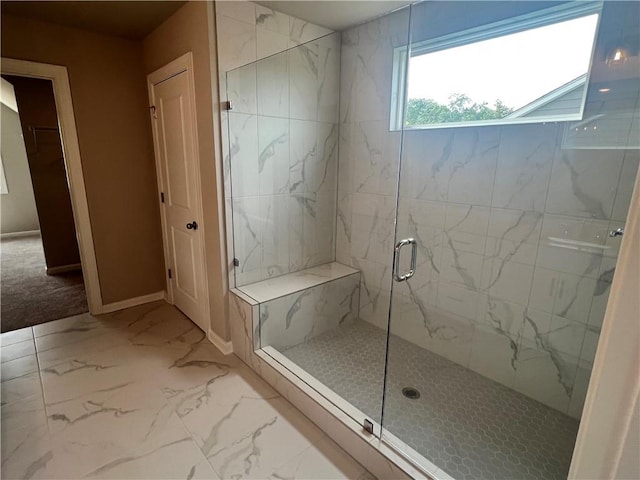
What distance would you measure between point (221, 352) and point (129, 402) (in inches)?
26.1

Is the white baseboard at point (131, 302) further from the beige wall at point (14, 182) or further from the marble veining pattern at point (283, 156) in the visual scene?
the beige wall at point (14, 182)

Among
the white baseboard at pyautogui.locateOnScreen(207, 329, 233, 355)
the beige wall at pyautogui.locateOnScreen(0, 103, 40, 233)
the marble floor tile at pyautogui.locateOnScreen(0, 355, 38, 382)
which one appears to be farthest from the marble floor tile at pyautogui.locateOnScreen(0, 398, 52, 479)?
the beige wall at pyautogui.locateOnScreen(0, 103, 40, 233)

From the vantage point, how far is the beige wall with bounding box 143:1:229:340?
7.03ft

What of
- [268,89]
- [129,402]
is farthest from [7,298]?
[268,89]

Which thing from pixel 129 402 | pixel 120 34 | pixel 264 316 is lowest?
pixel 129 402

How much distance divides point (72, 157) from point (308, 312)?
2258 millimetres

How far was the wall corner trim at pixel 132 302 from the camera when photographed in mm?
3098

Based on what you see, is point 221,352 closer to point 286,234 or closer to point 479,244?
point 286,234

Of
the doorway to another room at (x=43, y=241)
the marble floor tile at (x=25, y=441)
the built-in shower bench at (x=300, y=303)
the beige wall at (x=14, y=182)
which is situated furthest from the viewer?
the beige wall at (x=14, y=182)

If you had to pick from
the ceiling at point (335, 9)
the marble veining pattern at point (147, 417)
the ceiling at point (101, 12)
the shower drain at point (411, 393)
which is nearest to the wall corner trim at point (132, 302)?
the marble veining pattern at point (147, 417)

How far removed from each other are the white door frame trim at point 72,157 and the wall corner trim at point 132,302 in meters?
0.06

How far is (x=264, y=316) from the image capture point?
233 centimetres

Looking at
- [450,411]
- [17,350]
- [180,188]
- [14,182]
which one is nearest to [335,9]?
[180,188]

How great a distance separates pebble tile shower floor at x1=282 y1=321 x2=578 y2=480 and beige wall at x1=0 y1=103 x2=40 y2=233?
6336 millimetres
